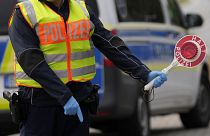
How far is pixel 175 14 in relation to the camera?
10727 millimetres

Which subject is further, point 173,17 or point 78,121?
point 173,17

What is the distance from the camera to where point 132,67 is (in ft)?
16.4

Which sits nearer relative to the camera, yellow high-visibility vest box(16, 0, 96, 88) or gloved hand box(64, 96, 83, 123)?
gloved hand box(64, 96, 83, 123)

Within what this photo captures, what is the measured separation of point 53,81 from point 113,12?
3905 millimetres

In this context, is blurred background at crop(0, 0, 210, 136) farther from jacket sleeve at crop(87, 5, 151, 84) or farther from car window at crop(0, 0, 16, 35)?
jacket sleeve at crop(87, 5, 151, 84)

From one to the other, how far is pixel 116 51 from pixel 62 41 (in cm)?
46

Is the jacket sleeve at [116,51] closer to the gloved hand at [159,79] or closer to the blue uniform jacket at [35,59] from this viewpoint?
the gloved hand at [159,79]

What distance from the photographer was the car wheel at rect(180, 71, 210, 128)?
11.2m

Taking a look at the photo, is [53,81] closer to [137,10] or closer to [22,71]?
[22,71]

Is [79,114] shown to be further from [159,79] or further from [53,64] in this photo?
[159,79]

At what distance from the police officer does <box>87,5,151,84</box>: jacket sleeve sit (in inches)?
5.3

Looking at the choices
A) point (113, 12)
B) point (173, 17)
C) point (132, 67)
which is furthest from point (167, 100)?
point (132, 67)

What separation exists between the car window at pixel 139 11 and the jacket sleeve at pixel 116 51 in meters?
3.55

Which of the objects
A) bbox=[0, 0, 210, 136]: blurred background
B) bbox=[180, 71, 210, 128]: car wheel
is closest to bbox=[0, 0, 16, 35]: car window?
bbox=[0, 0, 210, 136]: blurred background
